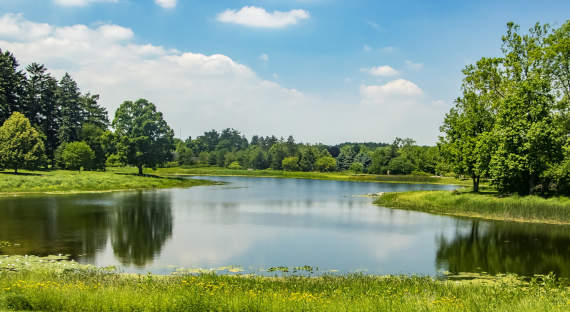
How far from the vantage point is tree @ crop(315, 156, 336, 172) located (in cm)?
17575

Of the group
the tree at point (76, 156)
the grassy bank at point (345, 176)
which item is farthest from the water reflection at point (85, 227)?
the grassy bank at point (345, 176)

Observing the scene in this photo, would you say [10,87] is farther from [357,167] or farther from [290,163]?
[357,167]

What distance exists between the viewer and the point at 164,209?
4691cm

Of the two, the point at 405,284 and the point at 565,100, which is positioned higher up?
the point at 565,100

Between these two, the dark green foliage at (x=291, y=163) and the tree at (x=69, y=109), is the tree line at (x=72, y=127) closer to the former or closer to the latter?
the tree at (x=69, y=109)

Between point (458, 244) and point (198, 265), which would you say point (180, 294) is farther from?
point (458, 244)

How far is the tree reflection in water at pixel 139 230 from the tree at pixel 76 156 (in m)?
34.2

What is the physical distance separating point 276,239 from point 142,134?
6863cm

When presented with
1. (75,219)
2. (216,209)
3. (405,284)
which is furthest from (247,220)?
(405,284)

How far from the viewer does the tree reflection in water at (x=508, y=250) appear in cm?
2295

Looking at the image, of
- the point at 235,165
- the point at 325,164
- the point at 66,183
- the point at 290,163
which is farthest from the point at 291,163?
the point at 66,183

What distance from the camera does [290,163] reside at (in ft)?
572

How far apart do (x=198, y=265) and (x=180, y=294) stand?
10.6 metres

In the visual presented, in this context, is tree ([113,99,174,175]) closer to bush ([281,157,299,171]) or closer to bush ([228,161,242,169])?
bush ([281,157,299,171])
